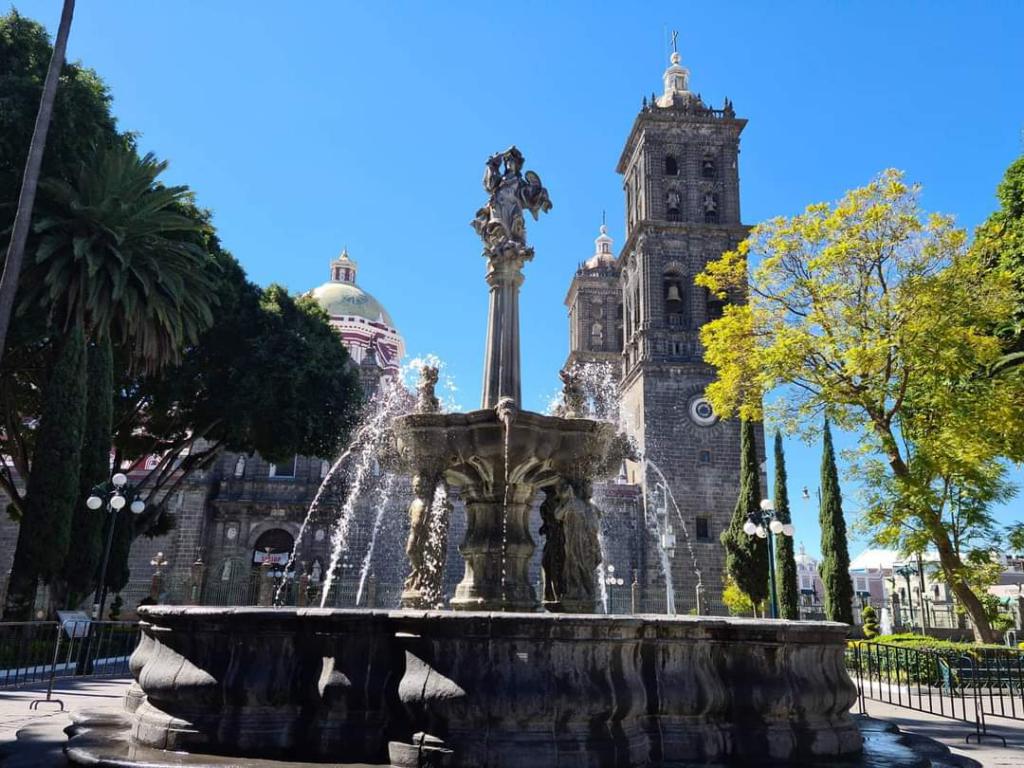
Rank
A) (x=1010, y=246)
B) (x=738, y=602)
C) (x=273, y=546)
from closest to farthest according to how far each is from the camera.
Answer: (x=1010, y=246) < (x=738, y=602) < (x=273, y=546)

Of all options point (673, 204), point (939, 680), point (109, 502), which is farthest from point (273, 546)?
point (939, 680)

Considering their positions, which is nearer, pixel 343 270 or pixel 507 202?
pixel 507 202

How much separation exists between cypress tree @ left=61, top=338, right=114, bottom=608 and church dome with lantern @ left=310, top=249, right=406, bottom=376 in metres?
24.1

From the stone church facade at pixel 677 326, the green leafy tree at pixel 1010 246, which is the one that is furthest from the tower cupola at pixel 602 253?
the green leafy tree at pixel 1010 246

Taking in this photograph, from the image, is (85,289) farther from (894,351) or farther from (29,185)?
(894,351)

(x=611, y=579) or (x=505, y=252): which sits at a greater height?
(x=505, y=252)

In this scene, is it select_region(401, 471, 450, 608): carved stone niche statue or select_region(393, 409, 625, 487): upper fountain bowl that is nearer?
select_region(393, 409, 625, 487): upper fountain bowl

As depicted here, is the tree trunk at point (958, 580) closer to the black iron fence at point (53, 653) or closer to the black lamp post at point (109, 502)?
the black iron fence at point (53, 653)

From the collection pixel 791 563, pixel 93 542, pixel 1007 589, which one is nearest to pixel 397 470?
pixel 93 542

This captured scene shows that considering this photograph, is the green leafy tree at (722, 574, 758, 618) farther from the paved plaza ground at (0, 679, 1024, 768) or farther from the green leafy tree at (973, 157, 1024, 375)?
the paved plaza ground at (0, 679, 1024, 768)

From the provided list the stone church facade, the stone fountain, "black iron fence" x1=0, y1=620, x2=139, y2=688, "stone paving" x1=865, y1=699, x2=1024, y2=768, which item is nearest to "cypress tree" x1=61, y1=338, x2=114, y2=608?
"black iron fence" x1=0, y1=620, x2=139, y2=688

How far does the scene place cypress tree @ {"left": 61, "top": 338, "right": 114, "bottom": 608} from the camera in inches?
696

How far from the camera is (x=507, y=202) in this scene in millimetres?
9484

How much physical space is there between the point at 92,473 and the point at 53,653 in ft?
19.8
